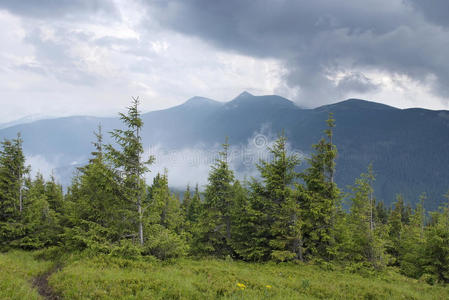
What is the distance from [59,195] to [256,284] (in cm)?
2958

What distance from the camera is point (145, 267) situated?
1246 cm

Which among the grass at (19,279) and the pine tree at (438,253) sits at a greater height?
the grass at (19,279)

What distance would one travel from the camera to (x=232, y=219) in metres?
21.2

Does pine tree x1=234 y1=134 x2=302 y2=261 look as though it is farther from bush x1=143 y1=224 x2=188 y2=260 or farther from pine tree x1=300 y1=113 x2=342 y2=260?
bush x1=143 y1=224 x2=188 y2=260

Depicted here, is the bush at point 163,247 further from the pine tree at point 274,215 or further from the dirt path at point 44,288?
the pine tree at point 274,215

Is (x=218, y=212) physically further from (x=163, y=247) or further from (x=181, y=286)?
(x=181, y=286)

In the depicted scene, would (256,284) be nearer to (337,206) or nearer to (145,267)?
(145,267)

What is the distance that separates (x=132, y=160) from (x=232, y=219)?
1050 cm

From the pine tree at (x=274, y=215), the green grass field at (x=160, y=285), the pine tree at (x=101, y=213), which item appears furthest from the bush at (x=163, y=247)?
the pine tree at (x=274, y=215)

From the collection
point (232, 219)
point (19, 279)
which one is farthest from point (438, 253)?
point (19, 279)

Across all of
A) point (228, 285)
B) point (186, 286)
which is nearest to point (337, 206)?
point (228, 285)

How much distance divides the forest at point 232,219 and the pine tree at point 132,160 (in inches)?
2.4

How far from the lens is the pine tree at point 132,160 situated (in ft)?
48.2

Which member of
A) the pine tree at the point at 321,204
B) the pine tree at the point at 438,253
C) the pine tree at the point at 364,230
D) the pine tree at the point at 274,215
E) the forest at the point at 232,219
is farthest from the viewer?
the pine tree at the point at 438,253
